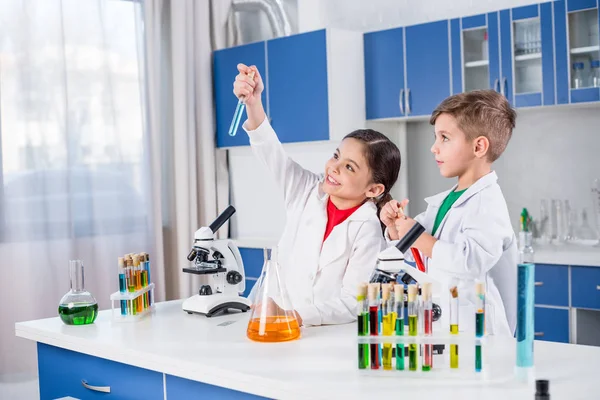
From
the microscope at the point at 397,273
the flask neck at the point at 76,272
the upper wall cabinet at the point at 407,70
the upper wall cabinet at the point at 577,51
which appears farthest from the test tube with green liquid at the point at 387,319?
the upper wall cabinet at the point at 407,70

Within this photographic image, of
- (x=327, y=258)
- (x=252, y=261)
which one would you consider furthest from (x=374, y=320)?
(x=252, y=261)

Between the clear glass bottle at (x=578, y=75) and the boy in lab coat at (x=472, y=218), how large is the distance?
1.84 metres

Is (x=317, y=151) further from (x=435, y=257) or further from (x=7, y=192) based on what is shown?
(x=435, y=257)

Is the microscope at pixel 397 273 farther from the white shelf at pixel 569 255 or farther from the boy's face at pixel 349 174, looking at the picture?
the white shelf at pixel 569 255

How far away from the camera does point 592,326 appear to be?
3645 millimetres

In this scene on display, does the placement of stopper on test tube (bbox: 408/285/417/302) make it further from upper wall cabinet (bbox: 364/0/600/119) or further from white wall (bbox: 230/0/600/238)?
white wall (bbox: 230/0/600/238)

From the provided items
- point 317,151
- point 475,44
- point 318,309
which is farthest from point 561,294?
point 318,309

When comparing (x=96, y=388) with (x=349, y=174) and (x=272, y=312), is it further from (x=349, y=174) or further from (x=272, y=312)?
(x=349, y=174)

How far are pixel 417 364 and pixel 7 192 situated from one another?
3.34 metres

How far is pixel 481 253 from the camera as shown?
191cm

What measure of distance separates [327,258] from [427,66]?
7.57 feet

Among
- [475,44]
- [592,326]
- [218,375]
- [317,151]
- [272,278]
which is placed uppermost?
[475,44]

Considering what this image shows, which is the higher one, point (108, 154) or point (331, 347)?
point (108, 154)

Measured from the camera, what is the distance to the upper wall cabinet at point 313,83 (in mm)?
4461
